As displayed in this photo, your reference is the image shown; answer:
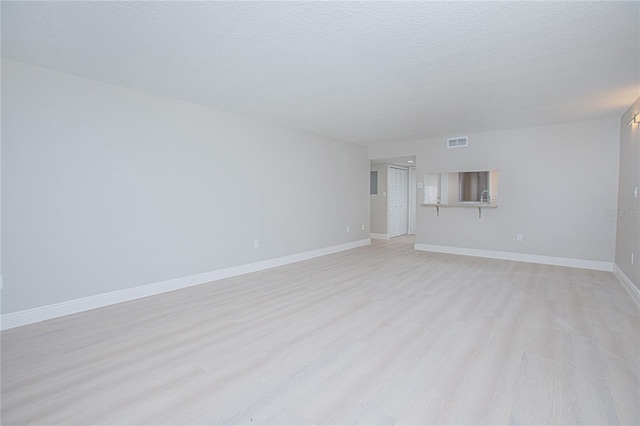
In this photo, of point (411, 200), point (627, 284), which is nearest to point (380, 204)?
point (411, 200)

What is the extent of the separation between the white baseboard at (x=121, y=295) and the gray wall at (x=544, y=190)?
372 centimetres

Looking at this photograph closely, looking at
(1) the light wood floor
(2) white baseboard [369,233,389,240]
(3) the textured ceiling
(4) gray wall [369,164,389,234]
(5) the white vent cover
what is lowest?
(1) the light wood floor

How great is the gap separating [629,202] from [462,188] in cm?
252

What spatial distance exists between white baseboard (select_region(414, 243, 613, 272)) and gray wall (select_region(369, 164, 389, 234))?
1754mm

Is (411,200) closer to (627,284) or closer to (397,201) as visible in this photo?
(397,201)

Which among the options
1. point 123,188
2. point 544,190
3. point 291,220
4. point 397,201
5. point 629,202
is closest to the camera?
point 123,188

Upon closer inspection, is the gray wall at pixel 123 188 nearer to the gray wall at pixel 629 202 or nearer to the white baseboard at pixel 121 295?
the white baseboard at pixel 121 295

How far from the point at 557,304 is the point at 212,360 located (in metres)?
3.52

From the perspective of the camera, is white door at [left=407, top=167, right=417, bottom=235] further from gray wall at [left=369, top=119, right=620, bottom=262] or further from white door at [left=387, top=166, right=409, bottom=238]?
gray wall at [left=369, top=119, right=620, bottom=262]

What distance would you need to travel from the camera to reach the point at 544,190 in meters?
5.39

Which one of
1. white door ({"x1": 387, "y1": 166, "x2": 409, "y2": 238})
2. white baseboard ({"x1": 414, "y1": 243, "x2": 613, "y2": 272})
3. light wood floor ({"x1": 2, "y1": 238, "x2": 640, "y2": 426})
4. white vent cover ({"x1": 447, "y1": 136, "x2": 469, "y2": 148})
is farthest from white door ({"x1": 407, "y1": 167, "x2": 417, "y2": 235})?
light wood floor ({"x1": 2, "y1": 238, "x2": 640, "y2": 426})

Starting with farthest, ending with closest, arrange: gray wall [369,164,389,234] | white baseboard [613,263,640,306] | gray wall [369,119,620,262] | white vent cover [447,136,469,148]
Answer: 1. gray wall [369,164,389,234]
2. white vent cover [447,136,469,148]
3. gray wall [369,119,620,262]
4. white baseboard [613,263,640,306]

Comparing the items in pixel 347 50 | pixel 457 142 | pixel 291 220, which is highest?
pixel 347 50

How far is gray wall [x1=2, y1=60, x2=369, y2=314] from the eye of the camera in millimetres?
2852
